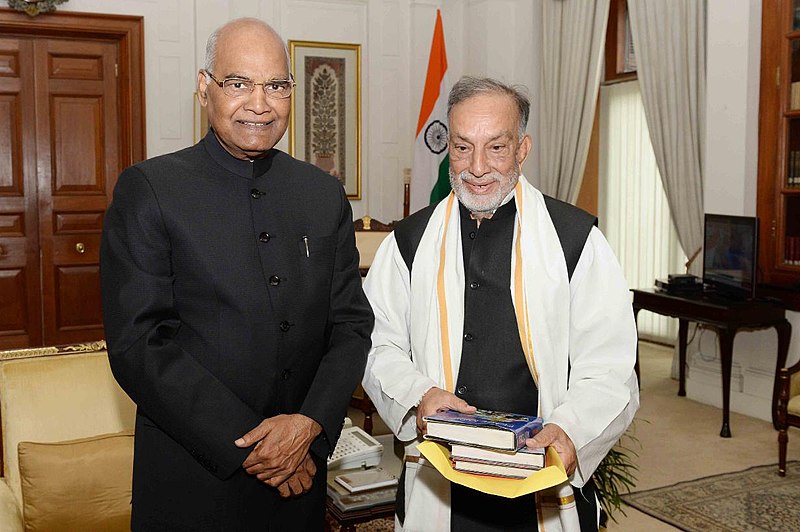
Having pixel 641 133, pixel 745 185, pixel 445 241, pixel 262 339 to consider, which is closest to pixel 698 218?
pixel 745 185

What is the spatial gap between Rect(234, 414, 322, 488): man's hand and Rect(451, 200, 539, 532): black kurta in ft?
1.30

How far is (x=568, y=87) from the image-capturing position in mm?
7070

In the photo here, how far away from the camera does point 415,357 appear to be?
2.07m

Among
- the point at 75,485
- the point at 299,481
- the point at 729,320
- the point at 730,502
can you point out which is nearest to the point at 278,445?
the point at 299,481

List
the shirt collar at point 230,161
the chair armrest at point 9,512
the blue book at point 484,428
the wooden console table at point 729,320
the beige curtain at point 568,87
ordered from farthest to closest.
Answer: the beige curtain at point 568,87
the wooden console table at point 729,320
the chair armrest at point 9,512
the shirt collar at point 230,161
the blue book at point 484,428

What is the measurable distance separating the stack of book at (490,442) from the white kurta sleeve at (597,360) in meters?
0.16

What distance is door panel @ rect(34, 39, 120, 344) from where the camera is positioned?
21.7 ft

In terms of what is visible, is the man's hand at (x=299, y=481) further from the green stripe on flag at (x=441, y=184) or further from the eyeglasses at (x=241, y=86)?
the green stripe on flag at (x=441, y=184)

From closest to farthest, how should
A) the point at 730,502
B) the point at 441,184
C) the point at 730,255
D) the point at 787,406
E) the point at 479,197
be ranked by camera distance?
the point at 479,197, the point at 730,502, the point at 787,406, the point at 730,255, the point at 441,184

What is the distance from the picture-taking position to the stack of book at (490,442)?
5.49ft

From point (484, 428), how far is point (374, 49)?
636cm

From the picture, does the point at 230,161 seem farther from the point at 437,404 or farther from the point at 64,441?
the point at 64,441

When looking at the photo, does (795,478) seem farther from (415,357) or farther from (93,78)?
(93,78)

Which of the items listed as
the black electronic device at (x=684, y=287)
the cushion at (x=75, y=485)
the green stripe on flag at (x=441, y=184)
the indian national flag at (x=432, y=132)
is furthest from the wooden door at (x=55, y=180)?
the cushion at (x=75, y=485)
